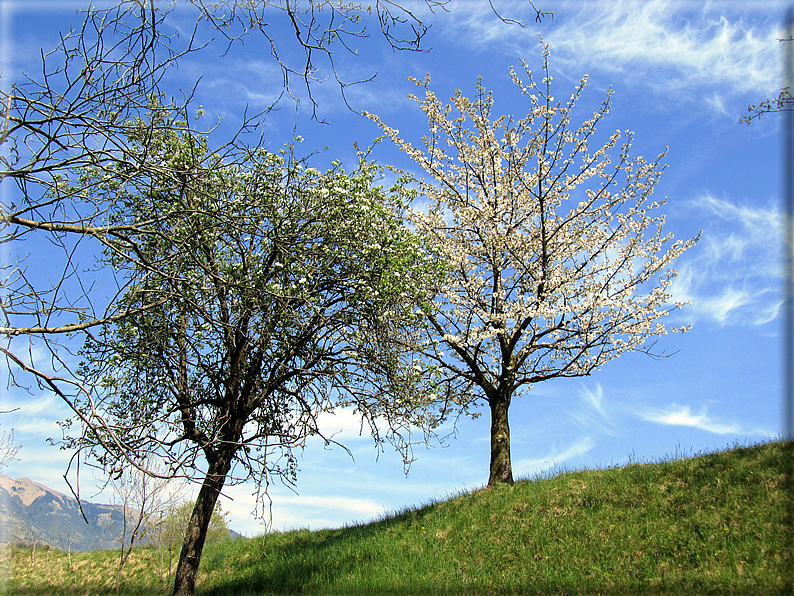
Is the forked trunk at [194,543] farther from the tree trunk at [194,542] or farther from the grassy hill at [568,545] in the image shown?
the grassy hill at [568,545]

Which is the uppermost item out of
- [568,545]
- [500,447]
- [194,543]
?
[500,447]

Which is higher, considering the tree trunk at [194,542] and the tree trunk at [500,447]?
the tree trunk at [500,447]

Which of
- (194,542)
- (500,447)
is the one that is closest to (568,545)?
(500,447)

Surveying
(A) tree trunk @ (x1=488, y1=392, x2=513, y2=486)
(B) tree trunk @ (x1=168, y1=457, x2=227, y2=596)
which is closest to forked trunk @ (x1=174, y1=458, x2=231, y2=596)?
(B) tree trunk @ (x1=168, y1=457, x2=227, y2=596)

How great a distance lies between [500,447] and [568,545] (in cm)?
559

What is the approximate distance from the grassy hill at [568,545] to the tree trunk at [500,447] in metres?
0.66

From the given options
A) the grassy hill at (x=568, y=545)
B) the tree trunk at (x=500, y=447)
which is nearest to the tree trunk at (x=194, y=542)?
the grassy hill at (x=568, y=545)

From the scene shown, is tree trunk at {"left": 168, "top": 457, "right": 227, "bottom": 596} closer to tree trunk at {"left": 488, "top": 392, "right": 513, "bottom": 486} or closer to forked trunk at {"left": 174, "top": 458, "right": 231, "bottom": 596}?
forked trunk at {"left": 174, "top": 458, "right": 231, "bottom": 596}

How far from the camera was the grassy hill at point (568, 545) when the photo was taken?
9852 millimetres

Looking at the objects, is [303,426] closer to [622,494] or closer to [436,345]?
[436,345]

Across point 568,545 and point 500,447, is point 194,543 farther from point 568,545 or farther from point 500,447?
point 500,447

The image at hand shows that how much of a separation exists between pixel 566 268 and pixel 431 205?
542 centimetres

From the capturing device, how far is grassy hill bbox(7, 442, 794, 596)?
985 cm

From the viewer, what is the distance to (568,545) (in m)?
11.8
